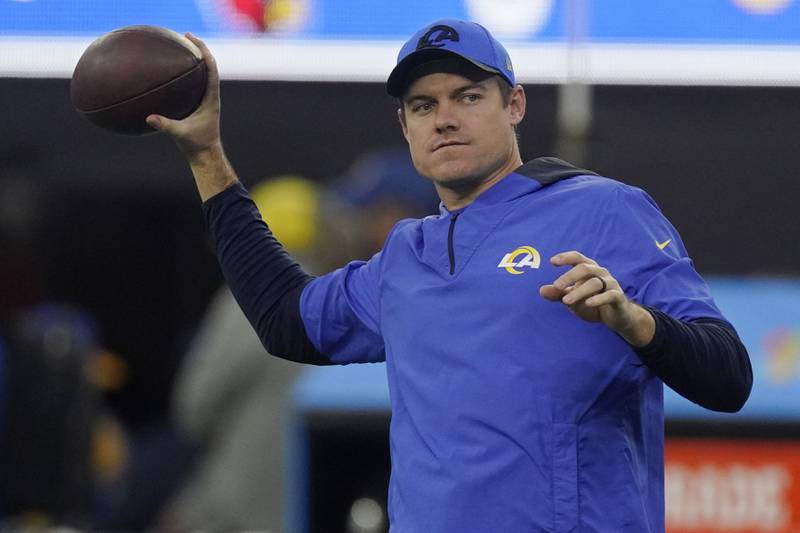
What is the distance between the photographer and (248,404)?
5035 mm

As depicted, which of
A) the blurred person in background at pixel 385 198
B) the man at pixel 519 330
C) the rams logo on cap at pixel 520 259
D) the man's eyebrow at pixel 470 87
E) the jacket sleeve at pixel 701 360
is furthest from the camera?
the blurred person in background at pixel 385 198

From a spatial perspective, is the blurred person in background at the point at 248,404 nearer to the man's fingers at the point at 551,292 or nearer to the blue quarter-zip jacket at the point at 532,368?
the blue quarter-zip jacket at the point at 532,368

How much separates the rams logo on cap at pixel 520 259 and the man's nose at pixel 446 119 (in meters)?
0.31

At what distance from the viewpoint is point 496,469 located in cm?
284

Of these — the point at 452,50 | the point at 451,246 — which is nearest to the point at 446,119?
the point at 452,50

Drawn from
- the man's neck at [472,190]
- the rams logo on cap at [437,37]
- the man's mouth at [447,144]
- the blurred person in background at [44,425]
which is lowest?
the blurred person in background at [44,425]

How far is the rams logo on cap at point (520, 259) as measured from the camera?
293cm

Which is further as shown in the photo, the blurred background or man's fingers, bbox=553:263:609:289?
the blurred background

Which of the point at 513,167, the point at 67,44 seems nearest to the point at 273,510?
the point at 67,44

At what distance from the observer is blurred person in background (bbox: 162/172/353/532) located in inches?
197

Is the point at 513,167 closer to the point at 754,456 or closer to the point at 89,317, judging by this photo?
the point at 754,456

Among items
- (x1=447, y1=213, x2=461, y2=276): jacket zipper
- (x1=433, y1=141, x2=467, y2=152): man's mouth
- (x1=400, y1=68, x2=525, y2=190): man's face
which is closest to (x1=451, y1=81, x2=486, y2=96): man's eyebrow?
(x1=400, y1=68, x2=525, y2=190): man's face

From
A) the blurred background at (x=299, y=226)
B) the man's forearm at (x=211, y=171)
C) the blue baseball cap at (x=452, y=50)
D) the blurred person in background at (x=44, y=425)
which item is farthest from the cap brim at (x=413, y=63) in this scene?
the blurred person in background at (x=44, y=425)

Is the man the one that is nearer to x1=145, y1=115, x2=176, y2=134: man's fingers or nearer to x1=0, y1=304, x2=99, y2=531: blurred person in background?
x1=145, y1=115, x2=176, y2=134: man's fingers
